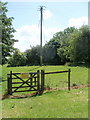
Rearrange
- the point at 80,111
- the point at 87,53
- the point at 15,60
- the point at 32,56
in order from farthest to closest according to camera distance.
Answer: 1. the point at 32,56
2. the point at 15,60
3. the point at 87,53
4. the point at 80,111

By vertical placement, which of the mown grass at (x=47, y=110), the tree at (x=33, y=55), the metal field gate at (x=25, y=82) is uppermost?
the tree at (x=33, y=55)

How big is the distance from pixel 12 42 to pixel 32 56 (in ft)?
81.1

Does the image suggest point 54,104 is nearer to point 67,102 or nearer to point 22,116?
point 67,102

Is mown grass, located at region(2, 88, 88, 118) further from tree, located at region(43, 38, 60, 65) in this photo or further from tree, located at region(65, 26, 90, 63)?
tree, located at region(43, 38, 60, 65)

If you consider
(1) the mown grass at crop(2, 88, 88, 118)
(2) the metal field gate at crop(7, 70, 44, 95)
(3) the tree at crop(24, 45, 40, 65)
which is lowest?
(1) the mown grass at crop(2, 88, 88, 118)

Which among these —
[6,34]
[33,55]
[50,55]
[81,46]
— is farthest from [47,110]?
[50,55]

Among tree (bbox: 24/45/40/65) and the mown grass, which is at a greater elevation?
tree (bbox: 24/45/40/65)

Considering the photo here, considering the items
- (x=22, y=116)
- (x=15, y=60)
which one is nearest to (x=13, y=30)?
(x=22, y=116)

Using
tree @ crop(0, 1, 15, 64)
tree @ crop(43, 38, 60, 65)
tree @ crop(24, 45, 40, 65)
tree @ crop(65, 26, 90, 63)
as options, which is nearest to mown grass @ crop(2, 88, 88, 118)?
tree @ crop(0, 1, 15, 64)

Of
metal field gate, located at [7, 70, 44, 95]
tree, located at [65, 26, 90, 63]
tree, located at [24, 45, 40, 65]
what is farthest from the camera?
tree, located at [24, 45, 40, 65]

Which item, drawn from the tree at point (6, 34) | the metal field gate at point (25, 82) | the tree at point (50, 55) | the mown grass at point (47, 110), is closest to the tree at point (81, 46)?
the tree at point (50, 55)

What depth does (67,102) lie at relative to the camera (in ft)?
20.2

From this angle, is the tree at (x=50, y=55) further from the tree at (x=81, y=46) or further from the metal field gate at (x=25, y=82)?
the metal field gate at (x=25, y=82)

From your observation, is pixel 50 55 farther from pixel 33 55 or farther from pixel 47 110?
pixel 47 110
